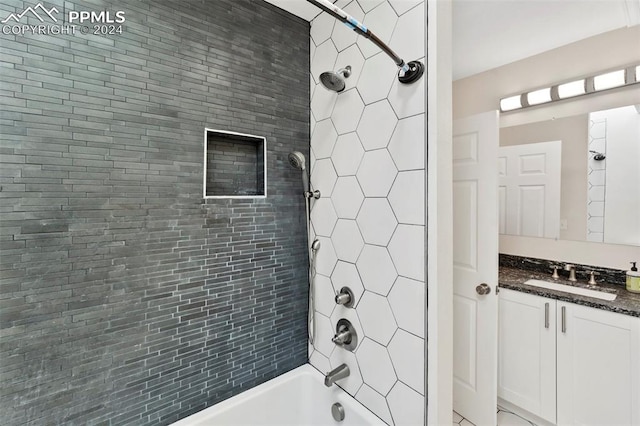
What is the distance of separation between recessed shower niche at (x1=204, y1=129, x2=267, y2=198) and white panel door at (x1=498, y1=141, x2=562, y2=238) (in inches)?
81.0

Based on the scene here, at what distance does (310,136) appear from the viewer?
5.28 ft

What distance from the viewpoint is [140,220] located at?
Result: 109cm

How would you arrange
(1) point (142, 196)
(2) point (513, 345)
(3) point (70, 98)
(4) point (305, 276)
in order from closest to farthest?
(3) point (70, 98) < (1) point (142, 196) < (4) point (305, 276) < (2) point (513, 345)

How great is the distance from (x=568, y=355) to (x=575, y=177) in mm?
1252

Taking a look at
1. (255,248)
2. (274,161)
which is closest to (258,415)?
(255,248)

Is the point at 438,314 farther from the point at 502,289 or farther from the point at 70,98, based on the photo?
the point at 70,98

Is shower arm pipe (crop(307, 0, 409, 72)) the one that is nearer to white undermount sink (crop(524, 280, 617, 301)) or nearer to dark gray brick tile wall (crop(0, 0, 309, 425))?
dark gray brick tile wall (crop(0, 0, 309, 425))

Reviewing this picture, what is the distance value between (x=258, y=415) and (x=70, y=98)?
1.58 metres

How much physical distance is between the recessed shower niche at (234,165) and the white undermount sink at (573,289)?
2.01 metres

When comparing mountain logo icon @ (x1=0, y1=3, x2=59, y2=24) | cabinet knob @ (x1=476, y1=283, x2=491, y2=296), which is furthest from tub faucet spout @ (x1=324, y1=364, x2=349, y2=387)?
mountain logo icon @ (x1=0, y1=3, x2=59, y2=24)

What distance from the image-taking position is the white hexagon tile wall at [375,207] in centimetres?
104

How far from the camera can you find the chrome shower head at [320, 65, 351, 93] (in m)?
1.17

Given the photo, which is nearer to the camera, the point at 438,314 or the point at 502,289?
the point at 438,314

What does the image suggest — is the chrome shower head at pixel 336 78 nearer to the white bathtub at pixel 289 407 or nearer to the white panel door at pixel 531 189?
the white bathtub at pixel 289 407
